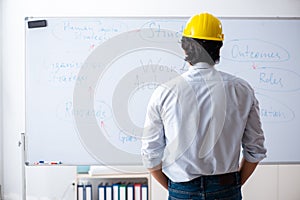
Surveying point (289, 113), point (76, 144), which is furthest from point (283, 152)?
point (76, 144)

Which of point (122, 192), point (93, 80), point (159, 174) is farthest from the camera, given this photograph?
point (122, 192)

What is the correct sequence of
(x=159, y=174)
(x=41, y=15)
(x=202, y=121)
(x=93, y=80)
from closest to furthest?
(x=202, y=121), (x=159, y=174), (x=93, y=80), (x=41, y=15)

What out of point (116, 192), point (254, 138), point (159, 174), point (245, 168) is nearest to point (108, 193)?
point (116, 192)

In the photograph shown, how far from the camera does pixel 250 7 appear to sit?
3.25 meters

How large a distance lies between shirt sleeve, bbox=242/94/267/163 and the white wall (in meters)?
1.74

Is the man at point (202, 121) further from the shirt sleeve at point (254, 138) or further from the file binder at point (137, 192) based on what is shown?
the file binder at point (137, 192)

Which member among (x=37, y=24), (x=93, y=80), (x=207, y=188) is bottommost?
(x=207, y=188)

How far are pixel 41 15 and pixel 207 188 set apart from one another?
7.22ft

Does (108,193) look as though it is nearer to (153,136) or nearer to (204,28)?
(153,136)

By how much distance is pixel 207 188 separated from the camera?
1.59 metres

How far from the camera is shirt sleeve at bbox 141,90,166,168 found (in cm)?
160

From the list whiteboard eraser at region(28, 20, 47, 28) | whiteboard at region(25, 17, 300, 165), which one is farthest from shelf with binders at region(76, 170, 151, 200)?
whiteboard eraser at region(28, 20, 47, 28)

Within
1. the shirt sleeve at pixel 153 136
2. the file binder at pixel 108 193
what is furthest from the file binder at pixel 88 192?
the shirt sleeve at pixel 153 136

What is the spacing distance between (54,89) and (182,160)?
3.75ft
